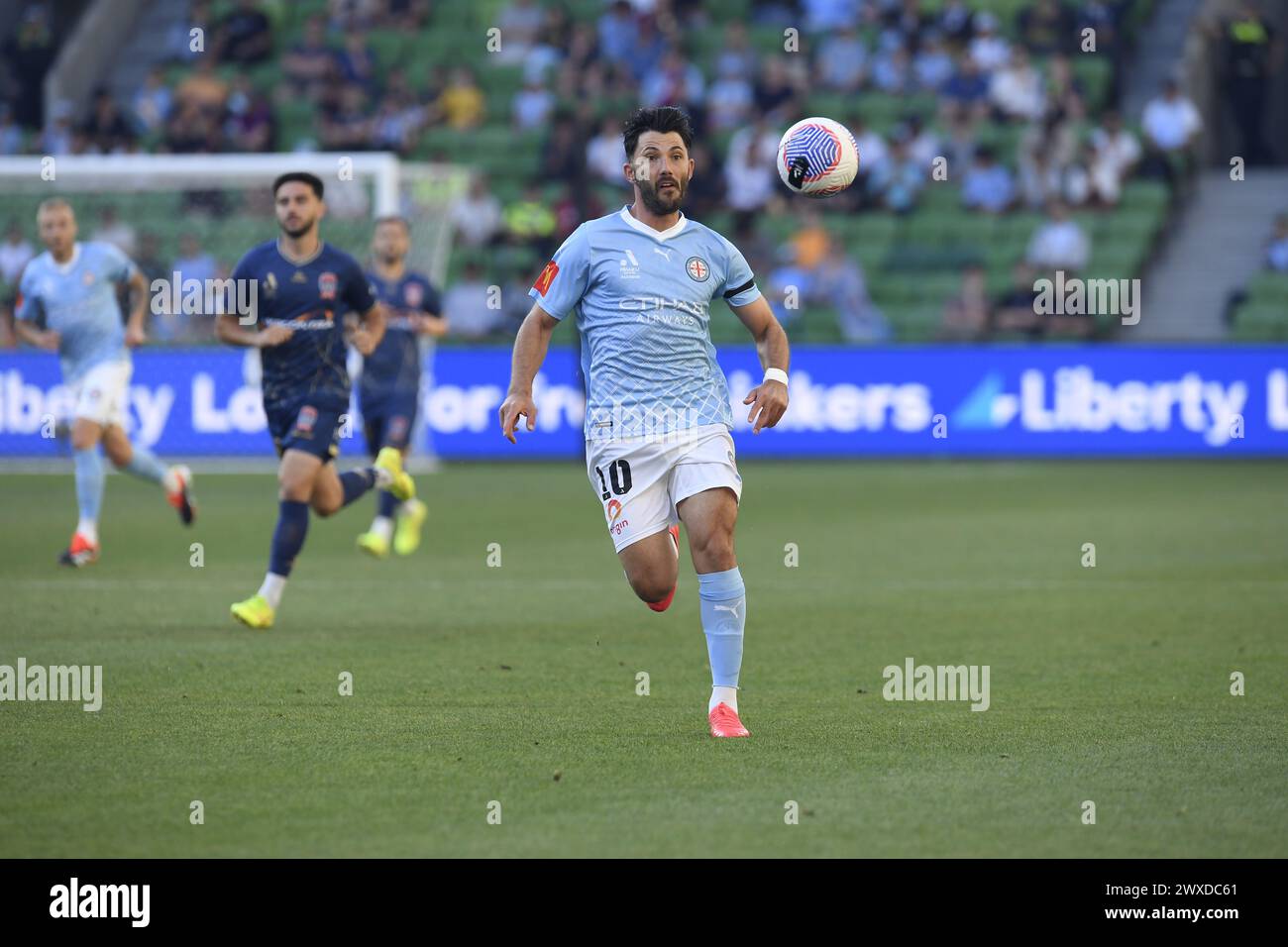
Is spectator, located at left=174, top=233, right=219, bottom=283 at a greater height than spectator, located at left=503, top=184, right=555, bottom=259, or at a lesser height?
lesser

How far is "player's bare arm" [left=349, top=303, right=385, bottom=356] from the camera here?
36.0ft

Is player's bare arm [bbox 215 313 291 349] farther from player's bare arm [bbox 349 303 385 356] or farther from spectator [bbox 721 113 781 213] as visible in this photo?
spectator [bbox 721 113 781 213]

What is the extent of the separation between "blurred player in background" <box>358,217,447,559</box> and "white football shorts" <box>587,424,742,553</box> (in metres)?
7.22

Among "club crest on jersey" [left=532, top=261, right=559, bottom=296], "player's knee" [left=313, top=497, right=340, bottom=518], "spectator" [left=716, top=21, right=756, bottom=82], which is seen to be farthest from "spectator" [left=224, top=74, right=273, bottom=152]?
"club crest on jersey" [left=532, top=261, right=559, bottom=296]

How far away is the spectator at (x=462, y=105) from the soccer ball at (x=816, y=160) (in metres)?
20.6

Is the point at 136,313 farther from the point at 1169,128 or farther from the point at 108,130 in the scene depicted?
the point at 1169,128

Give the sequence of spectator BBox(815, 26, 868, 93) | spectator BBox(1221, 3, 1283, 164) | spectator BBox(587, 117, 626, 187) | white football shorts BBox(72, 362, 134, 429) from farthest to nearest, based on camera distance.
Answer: spectator BBox(815, 26, 868, 93)
spectator BBox(587, 117, 626, 187)
spectator BBox(1221, 3, 1283, 164)
white football shorts BBox(72, 362, 134, 429)

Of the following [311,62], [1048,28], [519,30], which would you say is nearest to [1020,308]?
[1048,28]

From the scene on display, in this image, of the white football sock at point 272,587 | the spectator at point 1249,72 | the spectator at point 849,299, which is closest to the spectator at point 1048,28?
the spectator at point 1249,72

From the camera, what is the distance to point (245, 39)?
1171 inches

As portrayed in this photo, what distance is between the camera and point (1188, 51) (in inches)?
1086
